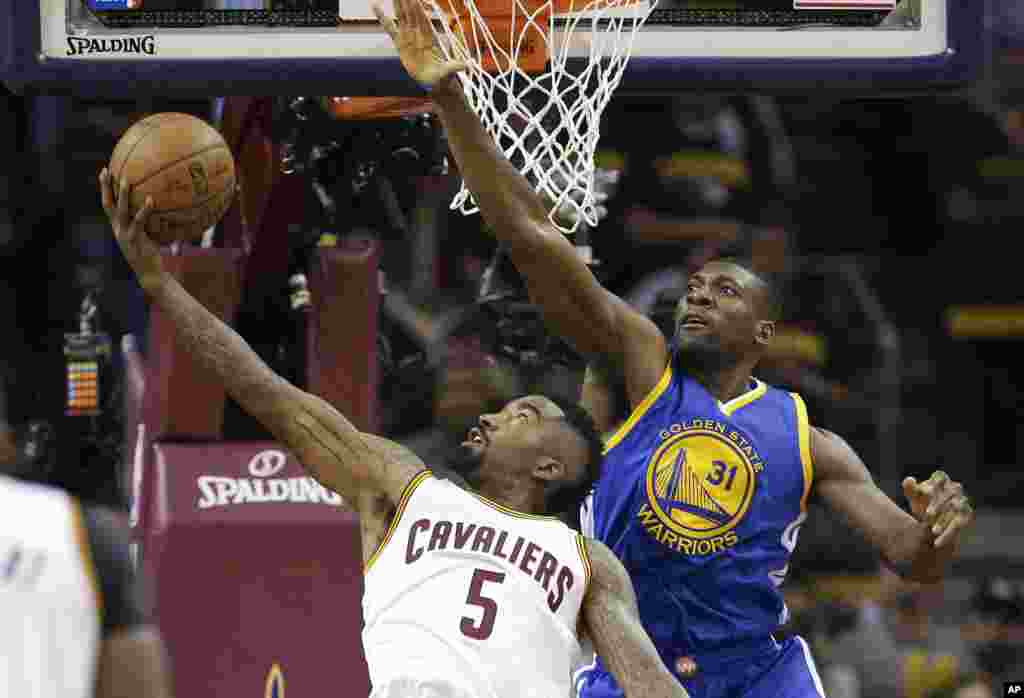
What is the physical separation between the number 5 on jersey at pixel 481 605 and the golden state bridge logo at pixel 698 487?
81 centimetres

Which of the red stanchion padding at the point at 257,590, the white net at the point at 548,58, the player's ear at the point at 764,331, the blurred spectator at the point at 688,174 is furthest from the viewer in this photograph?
the blurred spectator at the point at 688,174

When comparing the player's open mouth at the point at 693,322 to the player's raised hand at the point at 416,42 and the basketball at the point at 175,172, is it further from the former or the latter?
the basketball at the point at 175,172

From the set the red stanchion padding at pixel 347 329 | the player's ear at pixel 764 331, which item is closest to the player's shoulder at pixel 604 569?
the player's ear at pixel 764 331

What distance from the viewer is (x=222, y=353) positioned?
5094mm

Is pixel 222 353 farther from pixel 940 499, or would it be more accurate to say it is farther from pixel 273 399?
pixel 940 499

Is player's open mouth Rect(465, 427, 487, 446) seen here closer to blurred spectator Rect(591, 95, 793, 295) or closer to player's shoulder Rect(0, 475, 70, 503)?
player's shoulder Rect(0, 475, 70, 503)

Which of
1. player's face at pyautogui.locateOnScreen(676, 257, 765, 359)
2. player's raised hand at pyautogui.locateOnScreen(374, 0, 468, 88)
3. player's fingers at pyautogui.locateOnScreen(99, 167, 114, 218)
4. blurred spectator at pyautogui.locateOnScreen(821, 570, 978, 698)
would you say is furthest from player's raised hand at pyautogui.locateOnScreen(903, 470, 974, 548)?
blurred spectator at pyautogui.locateOnScreen(821, 570, 978, 698)

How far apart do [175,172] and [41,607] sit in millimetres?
2710

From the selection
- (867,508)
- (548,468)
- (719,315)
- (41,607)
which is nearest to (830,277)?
(719,315)

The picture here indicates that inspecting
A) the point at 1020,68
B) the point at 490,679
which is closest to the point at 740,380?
the point at 490,679

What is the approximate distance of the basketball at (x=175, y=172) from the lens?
17.5ft

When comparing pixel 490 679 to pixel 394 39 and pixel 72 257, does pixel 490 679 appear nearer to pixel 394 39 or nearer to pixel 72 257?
pixel 394 39

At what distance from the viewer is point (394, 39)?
5.17m

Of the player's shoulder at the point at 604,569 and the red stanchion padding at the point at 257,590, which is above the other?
the player's shoulder at the point at 604,569
